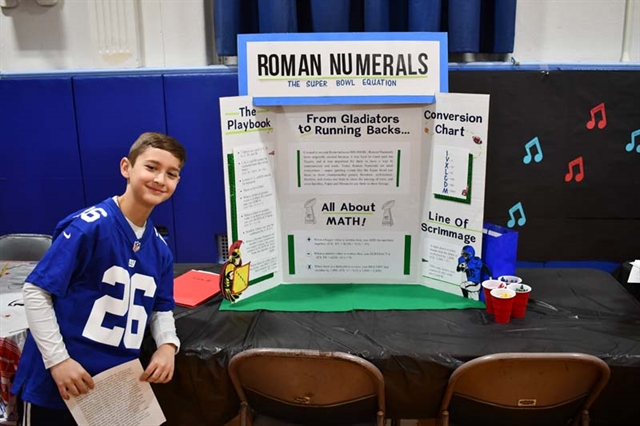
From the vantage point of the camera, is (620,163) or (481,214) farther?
(620,163)

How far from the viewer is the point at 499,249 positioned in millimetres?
1780

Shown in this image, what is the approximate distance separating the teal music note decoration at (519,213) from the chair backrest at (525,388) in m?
1.19

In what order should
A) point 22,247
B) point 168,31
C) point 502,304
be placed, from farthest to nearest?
point 168,31 → point 22,247 → point 502,304

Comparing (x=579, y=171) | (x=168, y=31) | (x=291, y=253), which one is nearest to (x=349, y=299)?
(x=291, y=253)

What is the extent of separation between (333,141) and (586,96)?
1.25m

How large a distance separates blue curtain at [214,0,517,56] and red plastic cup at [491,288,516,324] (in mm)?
1289

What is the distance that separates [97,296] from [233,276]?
0.48m

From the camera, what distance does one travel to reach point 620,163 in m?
2.50

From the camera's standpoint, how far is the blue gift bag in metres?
1.77

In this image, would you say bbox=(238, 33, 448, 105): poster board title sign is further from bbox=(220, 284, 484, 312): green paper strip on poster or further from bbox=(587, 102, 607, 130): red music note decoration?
bbox=(587, 102, 607, 130): red music note decoration

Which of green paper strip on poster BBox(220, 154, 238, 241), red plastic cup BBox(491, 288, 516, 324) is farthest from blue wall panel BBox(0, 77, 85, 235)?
red plastic cup BBox(491, 288, 516, 324)

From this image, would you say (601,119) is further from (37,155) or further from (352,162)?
(37,155)

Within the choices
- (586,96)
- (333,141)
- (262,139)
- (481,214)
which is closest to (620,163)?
(586,96)

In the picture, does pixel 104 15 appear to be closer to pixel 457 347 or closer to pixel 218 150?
pixel 218 150
